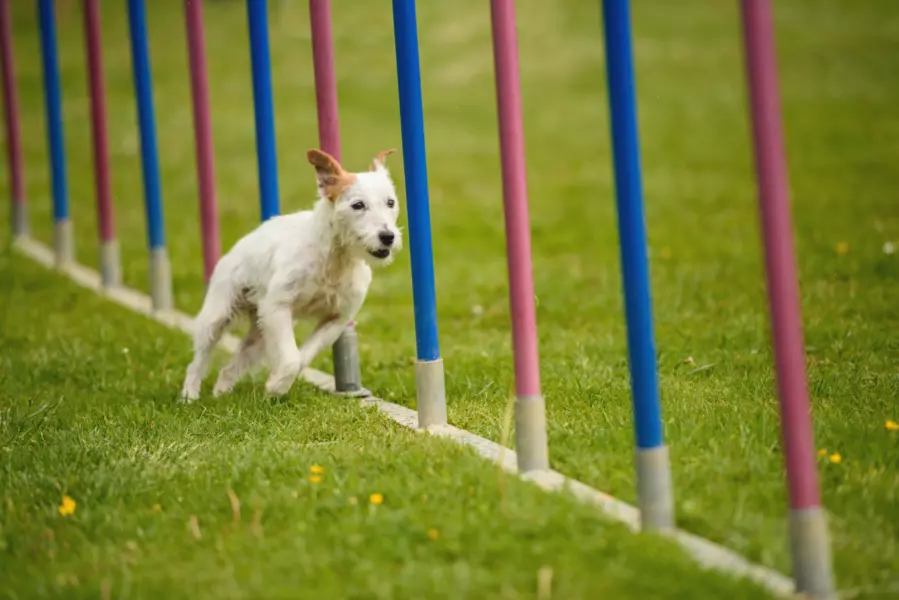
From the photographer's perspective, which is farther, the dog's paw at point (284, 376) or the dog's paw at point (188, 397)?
the dog's paw at point (188, 397)

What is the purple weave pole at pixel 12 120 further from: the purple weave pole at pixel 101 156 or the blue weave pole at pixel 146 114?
the blue weave pole at pixel 146 114

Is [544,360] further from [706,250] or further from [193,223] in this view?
[193,223]

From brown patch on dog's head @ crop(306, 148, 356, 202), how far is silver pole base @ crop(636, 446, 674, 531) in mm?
2616

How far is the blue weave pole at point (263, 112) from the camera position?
757 centimetres

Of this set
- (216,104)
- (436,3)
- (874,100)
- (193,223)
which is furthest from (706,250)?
(436,3)

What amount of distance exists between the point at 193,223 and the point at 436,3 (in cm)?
1276

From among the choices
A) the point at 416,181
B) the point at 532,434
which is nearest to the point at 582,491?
the point at 532,434

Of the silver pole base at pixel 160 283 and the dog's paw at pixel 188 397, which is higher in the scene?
the silver pole base at pixel 160 283

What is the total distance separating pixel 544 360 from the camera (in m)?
7.38

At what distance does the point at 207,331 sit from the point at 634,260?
3304 mm

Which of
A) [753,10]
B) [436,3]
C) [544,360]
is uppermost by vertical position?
[436,3]


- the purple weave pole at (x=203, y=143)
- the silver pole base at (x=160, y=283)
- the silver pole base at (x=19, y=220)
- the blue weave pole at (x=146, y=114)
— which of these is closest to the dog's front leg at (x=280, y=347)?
the purple weave pole at (x=203, y=143)

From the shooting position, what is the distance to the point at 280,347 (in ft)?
21.4

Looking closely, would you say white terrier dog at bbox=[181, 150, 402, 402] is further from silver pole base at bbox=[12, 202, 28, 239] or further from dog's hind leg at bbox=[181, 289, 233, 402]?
silver pole base at bbox=[12, 202, 28, 239]
